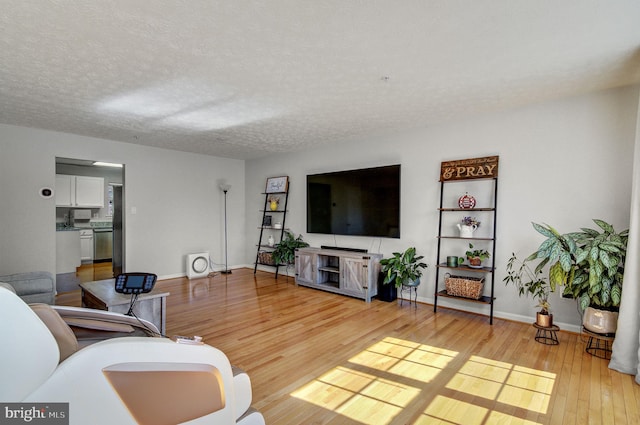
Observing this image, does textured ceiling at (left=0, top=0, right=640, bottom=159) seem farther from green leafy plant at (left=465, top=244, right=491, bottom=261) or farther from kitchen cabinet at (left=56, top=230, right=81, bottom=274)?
kitchen cabinet at (left=56, top=230, right=81, bottom=274)

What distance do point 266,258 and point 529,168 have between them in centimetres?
459

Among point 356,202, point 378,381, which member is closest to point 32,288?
point 378,381

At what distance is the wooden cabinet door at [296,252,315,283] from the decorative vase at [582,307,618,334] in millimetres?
3415

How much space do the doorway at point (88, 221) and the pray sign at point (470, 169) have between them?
5.49 meters

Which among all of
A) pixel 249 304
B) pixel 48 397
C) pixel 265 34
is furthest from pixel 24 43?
pixel 249 304

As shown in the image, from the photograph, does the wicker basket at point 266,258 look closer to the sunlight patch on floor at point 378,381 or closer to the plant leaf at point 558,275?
the sunlight patch on floor at point 378,381

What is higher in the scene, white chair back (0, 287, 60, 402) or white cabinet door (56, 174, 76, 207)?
white cabinet door (56, 174, 76, 207)

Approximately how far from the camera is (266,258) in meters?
6.39

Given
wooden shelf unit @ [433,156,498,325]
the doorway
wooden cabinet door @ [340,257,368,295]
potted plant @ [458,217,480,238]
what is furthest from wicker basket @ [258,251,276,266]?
potted plant @ [458,217,480,238]

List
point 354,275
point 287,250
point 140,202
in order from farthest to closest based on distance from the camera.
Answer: point 287,250 < point 140,202 < point 354,275

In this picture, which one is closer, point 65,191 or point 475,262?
point 475,262

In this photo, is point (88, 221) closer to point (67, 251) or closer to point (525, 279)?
point (67, 251)

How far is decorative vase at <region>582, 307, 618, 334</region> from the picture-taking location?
2.70 metres

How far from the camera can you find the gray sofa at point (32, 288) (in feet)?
11.0
